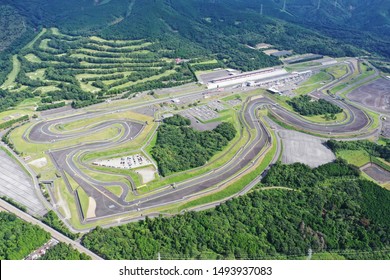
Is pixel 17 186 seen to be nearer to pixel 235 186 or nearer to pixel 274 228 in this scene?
pixel 235 186

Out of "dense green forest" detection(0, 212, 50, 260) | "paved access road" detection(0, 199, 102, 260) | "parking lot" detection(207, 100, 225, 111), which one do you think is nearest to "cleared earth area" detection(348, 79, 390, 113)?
"parking lot" detection(207, 100, 225, 111)

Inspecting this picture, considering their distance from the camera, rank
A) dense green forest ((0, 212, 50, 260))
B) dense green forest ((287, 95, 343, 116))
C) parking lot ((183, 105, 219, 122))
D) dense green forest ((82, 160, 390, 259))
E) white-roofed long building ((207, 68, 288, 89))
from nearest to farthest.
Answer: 1. dense green forest ((0, 212, 50, 260))
2. dense green forest ((82, 160, 390, 259))
3. parking lot ((183, 105, 219, 122))
4. dense green forest ((287, 95, 343, 116))
5. white-roofed long building ((207, 68, 288, 89))

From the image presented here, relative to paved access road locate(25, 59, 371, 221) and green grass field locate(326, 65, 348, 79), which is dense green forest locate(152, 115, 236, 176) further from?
green grass field locate(326, 65, 348, 79)

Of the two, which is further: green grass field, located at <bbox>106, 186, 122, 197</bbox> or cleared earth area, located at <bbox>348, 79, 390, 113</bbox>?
cleared earth area, located at <bbox>348, 79, 390, 113</bbox>

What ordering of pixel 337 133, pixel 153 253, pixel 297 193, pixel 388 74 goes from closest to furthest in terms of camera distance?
pixel 153 253 < pixel 297 193 < pixel 337 133 < pixel 388 74

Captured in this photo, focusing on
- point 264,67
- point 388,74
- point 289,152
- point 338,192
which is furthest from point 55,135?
point 388,74

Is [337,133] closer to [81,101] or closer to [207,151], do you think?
[207,151]
